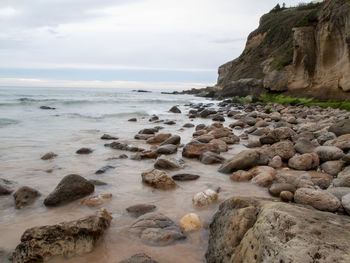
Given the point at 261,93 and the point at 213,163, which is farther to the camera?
the point at 261,93

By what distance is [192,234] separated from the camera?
256 cm

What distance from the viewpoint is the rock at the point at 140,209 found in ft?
9.90

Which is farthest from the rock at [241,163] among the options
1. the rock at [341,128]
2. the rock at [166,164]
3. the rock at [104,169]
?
the rock at [341,128]

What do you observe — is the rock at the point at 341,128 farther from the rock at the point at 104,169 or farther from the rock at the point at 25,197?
the rock at the point at 25,197

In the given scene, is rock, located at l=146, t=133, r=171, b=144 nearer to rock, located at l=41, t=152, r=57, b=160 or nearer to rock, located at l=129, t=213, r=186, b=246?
rock, located at l=41, t=152, r=57, b=160

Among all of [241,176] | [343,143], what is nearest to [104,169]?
[241,176]

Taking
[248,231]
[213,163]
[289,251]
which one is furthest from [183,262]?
[213,163]

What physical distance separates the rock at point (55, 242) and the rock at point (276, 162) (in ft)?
10.6

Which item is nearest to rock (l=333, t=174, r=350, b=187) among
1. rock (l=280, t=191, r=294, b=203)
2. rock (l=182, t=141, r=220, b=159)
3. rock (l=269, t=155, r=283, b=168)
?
rock (l=280, t=191, r=294, b=203)

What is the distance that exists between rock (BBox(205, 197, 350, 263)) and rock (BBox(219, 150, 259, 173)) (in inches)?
91.5

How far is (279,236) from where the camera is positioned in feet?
5.03

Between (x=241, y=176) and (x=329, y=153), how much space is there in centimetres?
156

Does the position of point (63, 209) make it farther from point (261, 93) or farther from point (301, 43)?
point (261, 93)

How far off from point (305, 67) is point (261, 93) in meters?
7.64
